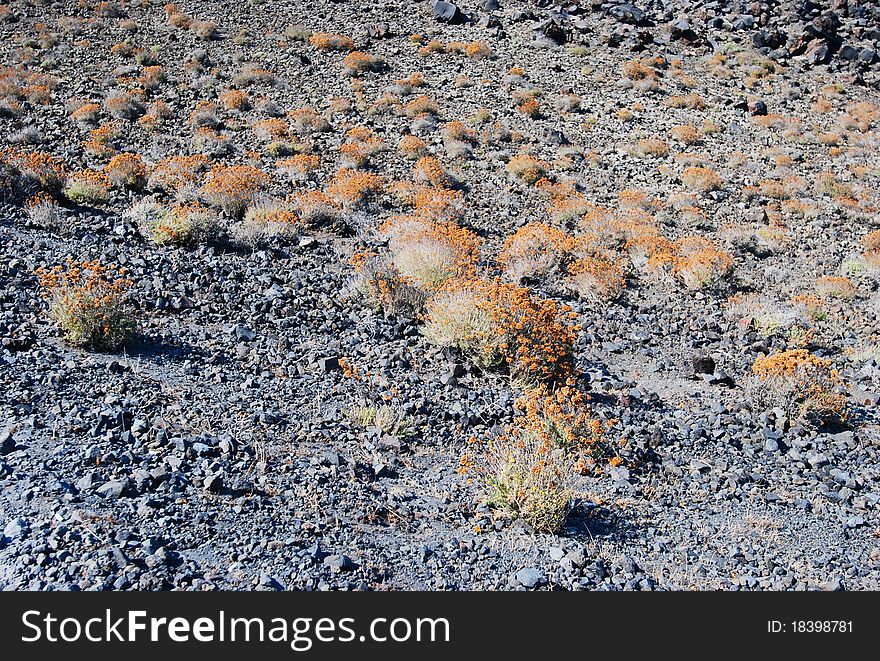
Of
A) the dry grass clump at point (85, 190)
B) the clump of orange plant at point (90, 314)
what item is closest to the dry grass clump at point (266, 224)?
the dry grass clump at point (85, 190)

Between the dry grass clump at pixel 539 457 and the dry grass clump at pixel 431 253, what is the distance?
310 cm

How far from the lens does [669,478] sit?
22.0 feet

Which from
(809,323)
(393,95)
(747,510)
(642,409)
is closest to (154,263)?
(642,409)

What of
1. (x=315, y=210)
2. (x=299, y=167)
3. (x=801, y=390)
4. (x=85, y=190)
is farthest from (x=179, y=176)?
(x=801, y=390)

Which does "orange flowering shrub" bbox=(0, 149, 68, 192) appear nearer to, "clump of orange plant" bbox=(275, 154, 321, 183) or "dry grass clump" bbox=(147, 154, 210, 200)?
"dry grass clump" bbox=(147, 154, 210, 200)

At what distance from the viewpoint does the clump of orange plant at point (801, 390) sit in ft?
25.8

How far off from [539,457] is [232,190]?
31.1 ft

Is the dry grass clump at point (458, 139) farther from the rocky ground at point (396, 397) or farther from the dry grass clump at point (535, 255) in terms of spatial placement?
the dry grass clump at point (535, 255)

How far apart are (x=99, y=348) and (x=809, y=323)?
10590 millimetres

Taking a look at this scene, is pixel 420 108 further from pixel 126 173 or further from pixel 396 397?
pixel 396 397

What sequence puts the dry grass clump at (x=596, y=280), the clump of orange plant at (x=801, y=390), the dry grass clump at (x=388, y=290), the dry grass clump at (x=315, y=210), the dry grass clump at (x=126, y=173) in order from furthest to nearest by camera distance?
the dry grass clump at (x=126, y=173) → the dry grass clump at (x=315, y=210) → the dry grass clump at (x=596, y=280) → the dry grass clump at (x=388, y=290) → the clump of orange plant at (x=801, y=390)

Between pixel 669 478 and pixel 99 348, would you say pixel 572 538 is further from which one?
pixel 99 348

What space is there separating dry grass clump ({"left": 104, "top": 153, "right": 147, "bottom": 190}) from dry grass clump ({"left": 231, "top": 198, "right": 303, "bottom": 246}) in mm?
2815
